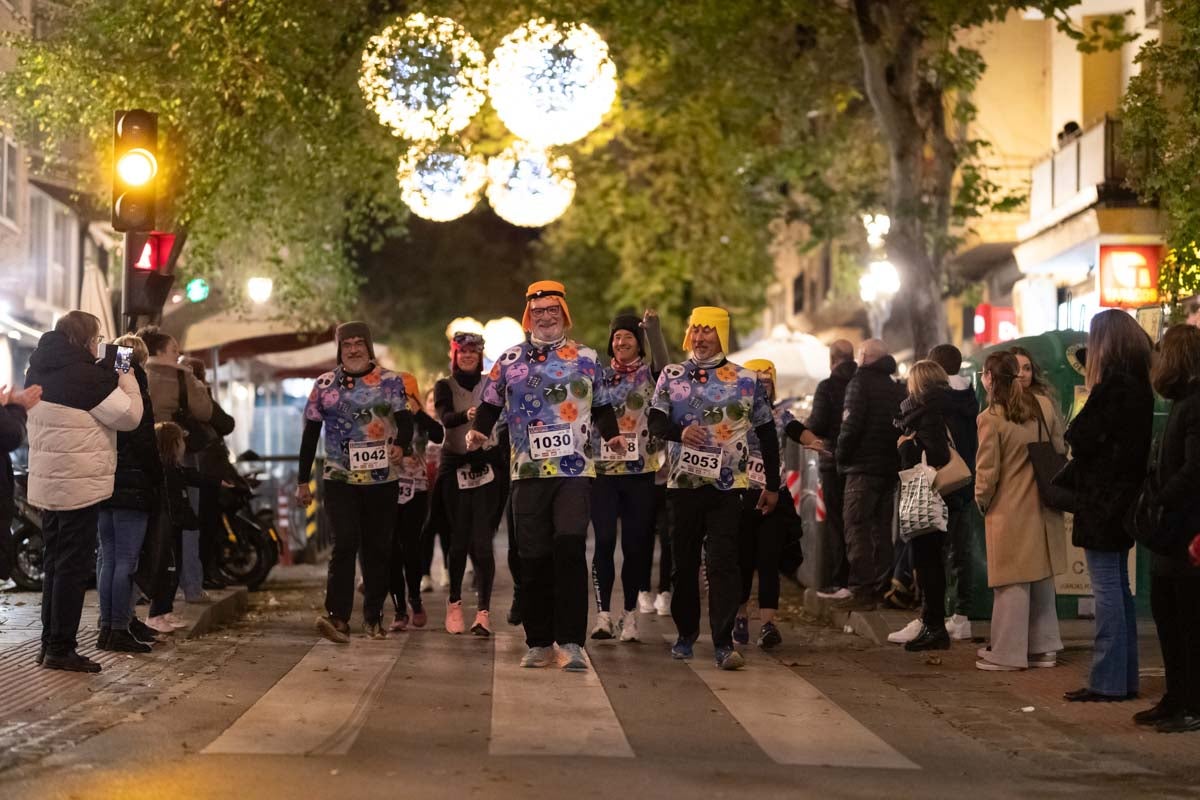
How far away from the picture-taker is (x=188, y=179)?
20.8m

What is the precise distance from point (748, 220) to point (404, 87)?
2532cm

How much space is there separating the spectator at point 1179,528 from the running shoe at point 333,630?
5.21m

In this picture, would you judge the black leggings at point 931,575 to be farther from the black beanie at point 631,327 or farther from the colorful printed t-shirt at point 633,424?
the black beanie at point 631,327

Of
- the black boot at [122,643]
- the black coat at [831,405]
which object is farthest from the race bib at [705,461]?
the black coat at [831,405]

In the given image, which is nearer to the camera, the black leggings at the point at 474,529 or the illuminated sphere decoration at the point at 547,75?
the black leggings at the point at 474,529

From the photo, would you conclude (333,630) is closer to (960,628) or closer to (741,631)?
(741,631)

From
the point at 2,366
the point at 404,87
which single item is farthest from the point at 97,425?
the point at 404,87


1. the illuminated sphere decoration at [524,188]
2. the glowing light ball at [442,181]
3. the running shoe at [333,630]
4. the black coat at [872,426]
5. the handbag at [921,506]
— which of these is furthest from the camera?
the illuminated sphere decoration at [524,188]

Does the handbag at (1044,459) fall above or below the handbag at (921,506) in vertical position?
above

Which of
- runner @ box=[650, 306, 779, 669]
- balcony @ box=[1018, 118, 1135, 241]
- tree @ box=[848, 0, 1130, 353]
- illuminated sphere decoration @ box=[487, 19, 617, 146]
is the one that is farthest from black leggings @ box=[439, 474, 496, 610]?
balcony @ box=[1018, 118, 1135, 241]

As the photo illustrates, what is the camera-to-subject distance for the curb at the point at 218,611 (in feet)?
45.1

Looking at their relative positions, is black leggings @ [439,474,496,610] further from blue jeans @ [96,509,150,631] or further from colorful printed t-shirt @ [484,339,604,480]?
blue jeans @ [96,509,150,631]

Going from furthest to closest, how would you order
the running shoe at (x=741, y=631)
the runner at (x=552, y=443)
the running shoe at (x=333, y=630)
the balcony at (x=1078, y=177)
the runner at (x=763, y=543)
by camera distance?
the balcony at (x=1078, y=177), the running shoe at (x=741, y=631), the runner at (x=763, y=543), the running shoe at (x=333, y=630), the runner at (x=552, y=443)

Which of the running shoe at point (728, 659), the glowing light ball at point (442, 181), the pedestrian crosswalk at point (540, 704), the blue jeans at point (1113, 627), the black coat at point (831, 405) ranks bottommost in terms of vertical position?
the pedestrian crosswalk at point (540, 704)
